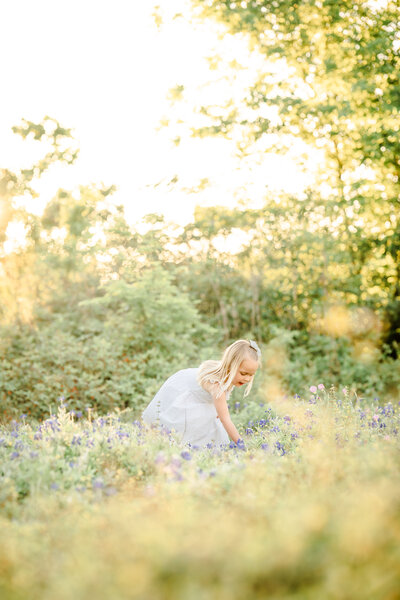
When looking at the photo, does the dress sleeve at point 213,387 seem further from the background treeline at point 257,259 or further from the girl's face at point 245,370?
the background treeline at point 257,259

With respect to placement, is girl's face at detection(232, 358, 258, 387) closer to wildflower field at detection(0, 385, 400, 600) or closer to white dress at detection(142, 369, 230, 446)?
white dress at detection(142, 369, 230, 446)

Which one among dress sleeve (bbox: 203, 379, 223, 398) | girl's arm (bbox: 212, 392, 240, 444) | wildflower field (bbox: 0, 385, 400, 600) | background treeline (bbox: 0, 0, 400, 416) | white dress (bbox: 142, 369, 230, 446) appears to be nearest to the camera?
wildflower field (bbox: 0, 385, 400, 600)

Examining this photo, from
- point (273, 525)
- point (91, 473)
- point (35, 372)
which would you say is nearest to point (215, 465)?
point (91, 473)

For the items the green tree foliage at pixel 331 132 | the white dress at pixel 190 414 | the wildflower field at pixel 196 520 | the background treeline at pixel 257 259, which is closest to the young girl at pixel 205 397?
the white dress at pixel 190 414

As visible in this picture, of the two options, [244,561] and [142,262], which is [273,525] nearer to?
[244,561]

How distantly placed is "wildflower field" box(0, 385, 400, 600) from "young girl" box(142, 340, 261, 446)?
1.04m

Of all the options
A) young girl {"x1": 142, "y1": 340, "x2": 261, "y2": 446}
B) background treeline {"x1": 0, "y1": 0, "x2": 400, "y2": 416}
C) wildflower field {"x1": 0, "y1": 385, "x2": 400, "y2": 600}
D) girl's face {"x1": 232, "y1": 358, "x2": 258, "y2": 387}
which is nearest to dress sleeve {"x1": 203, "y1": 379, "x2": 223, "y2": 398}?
young girl {"x1": 142, "y1": 340, "x2": 261, "y2": 446}

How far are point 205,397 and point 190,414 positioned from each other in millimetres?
234

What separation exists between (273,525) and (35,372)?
230 inches

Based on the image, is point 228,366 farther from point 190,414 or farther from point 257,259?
point 257,259

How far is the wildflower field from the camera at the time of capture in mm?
1682

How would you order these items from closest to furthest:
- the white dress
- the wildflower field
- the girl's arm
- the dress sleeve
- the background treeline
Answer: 1. the wildflower field
2. the girl's arm
3. the dress sleeve
4. the white dress
5. the background treeline

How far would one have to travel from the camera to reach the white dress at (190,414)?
4.84 metres

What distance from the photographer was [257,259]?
10180mm
